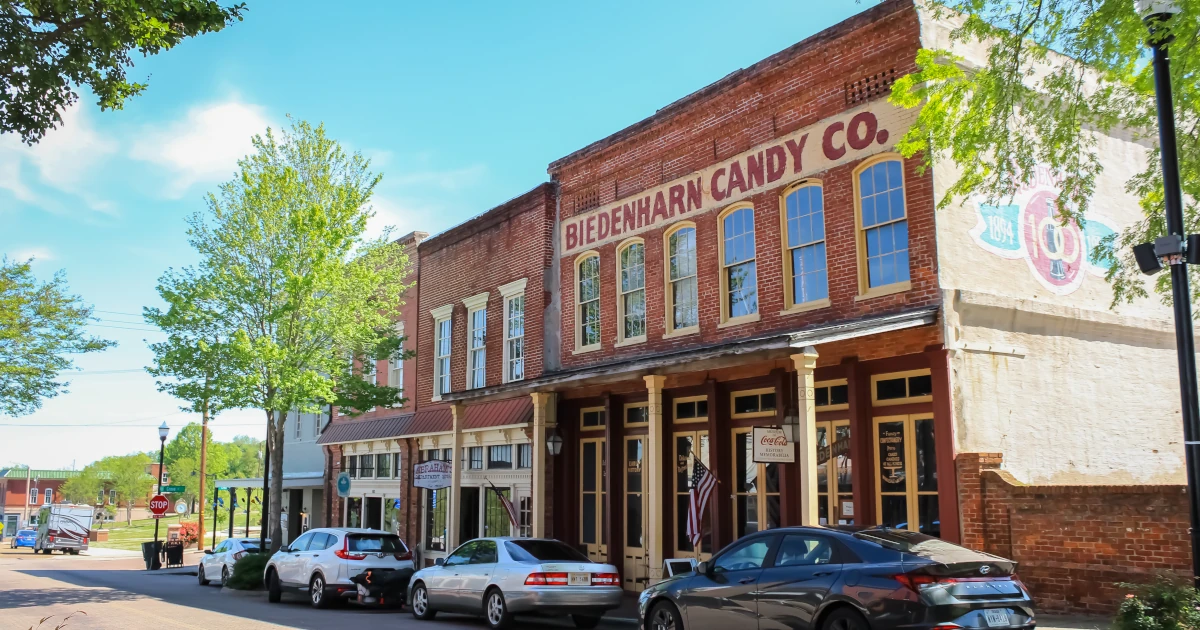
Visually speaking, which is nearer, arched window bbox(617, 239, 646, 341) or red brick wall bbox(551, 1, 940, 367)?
red brick wall bbox(551, 1, 940, 367)

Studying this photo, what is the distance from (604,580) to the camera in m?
14.2

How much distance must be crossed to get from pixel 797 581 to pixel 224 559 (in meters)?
19.3

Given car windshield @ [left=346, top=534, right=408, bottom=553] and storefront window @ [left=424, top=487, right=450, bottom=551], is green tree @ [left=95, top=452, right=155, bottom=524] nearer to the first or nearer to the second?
storefront window @ [left=424, top=487, right=450, bottom=551]

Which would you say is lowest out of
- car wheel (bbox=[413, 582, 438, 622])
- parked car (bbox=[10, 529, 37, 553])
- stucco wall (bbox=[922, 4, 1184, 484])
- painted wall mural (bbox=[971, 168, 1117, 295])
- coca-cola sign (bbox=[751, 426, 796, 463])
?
parked car (bbox=[10, 529, 37, 553])

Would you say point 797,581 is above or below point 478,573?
above

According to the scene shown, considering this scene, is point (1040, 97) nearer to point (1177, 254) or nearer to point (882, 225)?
point (882, 225)

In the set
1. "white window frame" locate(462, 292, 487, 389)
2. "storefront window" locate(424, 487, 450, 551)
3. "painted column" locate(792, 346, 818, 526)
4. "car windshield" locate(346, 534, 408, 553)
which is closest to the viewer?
"painted column" locate(792, 346, 818, 526)

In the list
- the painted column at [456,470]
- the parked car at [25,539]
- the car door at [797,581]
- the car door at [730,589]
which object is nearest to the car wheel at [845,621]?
the car door at [797,581]

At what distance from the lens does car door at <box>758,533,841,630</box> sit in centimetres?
912

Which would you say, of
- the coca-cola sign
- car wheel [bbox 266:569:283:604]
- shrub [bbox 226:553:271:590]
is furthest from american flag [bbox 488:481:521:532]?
the coca-cola sign

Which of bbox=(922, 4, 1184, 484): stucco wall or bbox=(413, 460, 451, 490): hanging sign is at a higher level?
bbox=(922, 4, 1184, 484): stucco wall

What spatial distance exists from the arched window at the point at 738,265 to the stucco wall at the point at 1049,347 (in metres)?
3.89

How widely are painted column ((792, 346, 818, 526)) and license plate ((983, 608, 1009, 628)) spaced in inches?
152

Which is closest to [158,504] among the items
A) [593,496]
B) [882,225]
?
[593,496]
